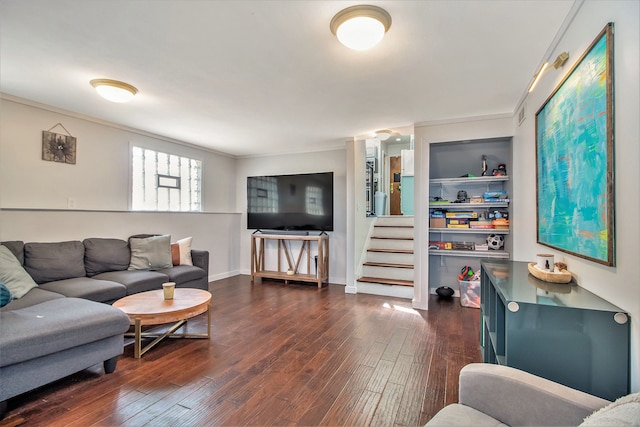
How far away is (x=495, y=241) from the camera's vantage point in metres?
3.75

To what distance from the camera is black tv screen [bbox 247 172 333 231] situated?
4.92 meters

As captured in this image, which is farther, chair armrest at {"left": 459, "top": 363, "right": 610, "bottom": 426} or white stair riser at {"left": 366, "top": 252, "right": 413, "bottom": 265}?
white stair riser at {"left": 366, "top": 252, "right": 413, "bottom": 265}

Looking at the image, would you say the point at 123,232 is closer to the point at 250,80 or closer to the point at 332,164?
the point at 250,80

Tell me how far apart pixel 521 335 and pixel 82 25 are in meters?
2.94

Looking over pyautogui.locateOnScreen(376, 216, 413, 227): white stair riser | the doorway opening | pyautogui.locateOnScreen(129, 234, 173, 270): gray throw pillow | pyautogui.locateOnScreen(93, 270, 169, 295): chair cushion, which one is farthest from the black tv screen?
pyautogui.locateOnScreen(93, 270, 169, 295): chair cushion

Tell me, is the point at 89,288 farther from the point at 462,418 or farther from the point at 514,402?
the point at 514,402

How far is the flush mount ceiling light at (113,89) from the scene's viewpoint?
2605 mm

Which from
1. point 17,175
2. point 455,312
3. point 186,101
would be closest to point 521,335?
point 455,312

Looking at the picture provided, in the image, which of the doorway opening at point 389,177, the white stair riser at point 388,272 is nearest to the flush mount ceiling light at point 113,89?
the white stair riser at point 388,272

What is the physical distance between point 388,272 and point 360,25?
3.58m

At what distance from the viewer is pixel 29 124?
311 cm

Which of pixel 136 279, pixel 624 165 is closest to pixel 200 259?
pixel 136 279

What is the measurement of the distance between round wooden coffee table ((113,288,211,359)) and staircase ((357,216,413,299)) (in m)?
2.52

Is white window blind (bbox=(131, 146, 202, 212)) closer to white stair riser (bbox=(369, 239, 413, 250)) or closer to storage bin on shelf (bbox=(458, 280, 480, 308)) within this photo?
white stair riser (bbox=(369, 239, 413, 250))
